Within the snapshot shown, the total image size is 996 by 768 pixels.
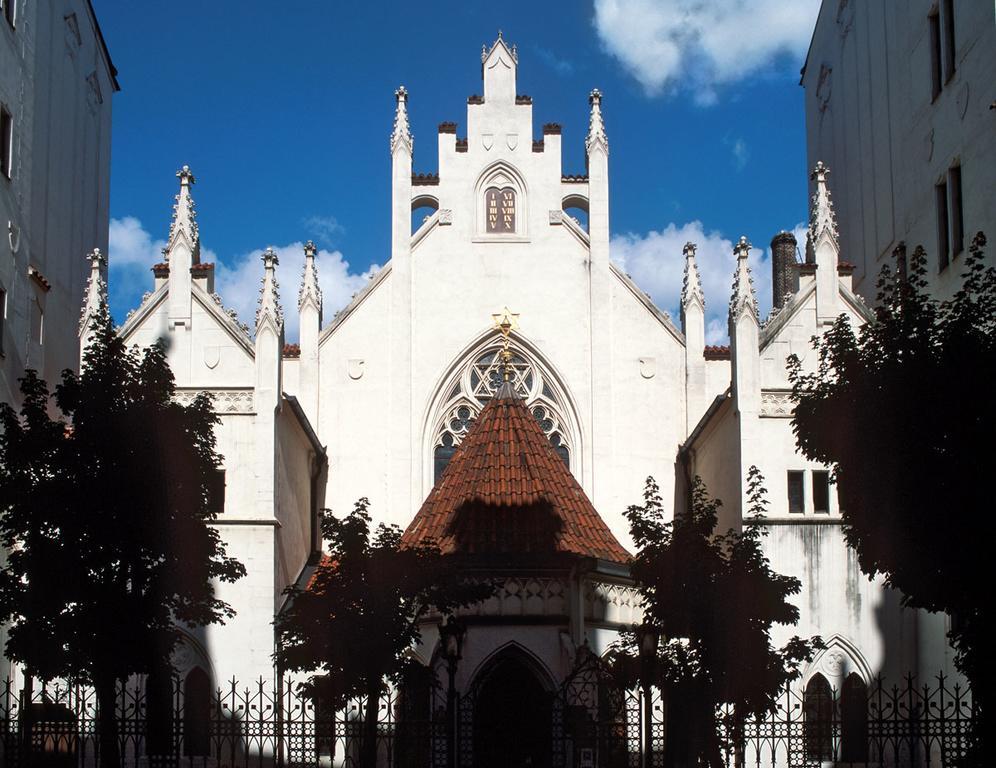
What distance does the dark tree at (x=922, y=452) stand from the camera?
19.2 meters

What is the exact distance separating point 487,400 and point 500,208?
472 cm

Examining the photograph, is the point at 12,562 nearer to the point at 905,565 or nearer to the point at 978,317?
the point at 905,565

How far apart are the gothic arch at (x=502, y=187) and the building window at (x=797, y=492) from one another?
387 inches

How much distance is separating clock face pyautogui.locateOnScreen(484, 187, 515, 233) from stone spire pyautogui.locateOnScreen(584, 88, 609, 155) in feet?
7.18

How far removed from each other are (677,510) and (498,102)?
35.7 ft

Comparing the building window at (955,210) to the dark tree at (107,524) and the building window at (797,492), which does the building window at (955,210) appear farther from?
the dark tree at (107,524)

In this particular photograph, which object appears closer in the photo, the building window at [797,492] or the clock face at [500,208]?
the building window at [797,492]

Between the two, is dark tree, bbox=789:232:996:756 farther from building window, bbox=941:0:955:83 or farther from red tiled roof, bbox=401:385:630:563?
building window, bbox=941:0:955:83

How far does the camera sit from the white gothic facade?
2973 cm

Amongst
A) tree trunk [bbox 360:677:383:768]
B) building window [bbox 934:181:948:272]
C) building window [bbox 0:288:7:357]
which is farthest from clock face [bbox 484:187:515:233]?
tree trunk [bbox 360:677:383:768]

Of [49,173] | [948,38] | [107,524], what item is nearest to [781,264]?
[948,38]

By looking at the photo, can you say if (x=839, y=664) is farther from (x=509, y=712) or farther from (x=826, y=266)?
(x=826, y=266)

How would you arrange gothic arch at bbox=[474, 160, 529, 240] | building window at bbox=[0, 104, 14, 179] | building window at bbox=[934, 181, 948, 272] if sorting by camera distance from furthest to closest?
gothic arch at bbox=[474, 160, 529, 240], building window at bbox=[934, 181, 948, 272], building window at bbox=[0, 104, 14, 179]

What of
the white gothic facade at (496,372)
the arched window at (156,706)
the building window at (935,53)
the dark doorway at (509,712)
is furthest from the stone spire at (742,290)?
the arched window at (156,706)
